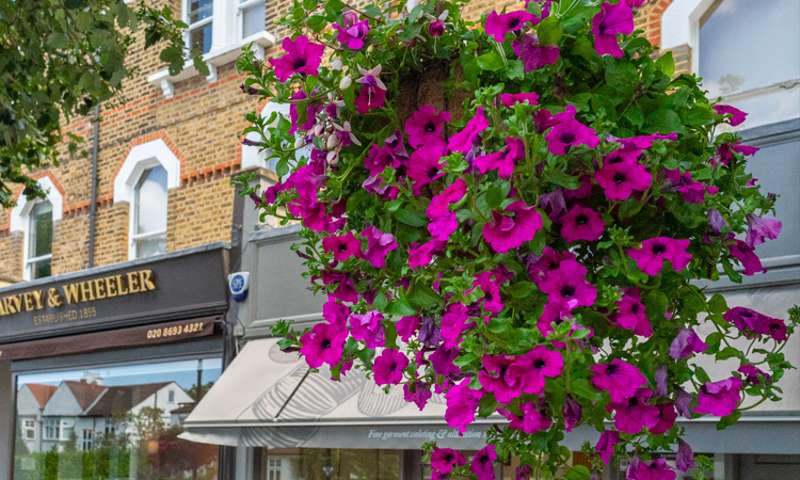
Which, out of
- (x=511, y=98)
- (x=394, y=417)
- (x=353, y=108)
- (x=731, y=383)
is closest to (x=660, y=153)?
(x=511, y=98)

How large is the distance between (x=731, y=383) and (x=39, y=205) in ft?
41.6

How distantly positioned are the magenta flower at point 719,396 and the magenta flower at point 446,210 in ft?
2.45

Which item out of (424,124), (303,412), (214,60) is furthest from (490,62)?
(214,60)

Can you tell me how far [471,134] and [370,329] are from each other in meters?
0.65

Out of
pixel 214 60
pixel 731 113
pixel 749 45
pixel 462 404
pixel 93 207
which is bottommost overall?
pixel 462 404

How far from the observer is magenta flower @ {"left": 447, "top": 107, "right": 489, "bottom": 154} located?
2.20m

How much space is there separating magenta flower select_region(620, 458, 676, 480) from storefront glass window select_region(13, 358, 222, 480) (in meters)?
8.08

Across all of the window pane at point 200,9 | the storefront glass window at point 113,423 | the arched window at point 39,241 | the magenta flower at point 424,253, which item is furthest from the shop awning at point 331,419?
the arched window at point 39,241

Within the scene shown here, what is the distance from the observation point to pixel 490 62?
2404 millimetres

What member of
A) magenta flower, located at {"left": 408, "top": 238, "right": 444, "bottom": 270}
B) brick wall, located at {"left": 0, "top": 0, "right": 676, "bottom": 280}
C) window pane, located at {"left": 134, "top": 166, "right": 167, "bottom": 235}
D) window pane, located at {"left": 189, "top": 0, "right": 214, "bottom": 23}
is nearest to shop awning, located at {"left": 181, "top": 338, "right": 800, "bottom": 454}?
brick wall, located at {"left": 0, "top": 0, "right": 676, "bottom": 280}

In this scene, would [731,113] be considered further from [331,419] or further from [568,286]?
[331,419]

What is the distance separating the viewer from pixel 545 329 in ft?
6.86

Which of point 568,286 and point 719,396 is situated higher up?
point 568,286

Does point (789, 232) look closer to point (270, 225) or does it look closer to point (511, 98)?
point (511, 98)
